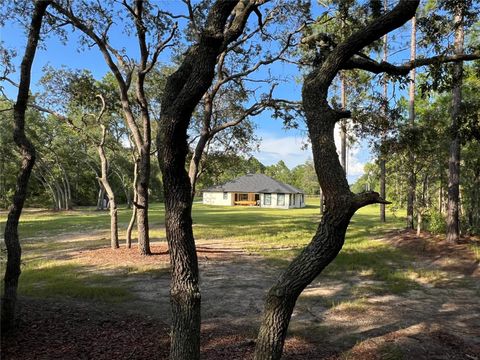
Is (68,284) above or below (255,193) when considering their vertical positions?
below

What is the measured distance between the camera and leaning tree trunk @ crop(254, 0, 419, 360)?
3.45 meters

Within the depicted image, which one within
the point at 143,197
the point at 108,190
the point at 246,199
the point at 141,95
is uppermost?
the point at 141,95

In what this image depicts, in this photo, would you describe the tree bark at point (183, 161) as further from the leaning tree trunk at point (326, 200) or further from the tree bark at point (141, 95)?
the tree bark at point (141, 95)

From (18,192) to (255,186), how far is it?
47.3 m

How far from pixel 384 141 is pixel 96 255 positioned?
9474 mm

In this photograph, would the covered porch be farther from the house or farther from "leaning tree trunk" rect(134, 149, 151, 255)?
"leaning tree trunk" rect(134, 149, 151, 255)

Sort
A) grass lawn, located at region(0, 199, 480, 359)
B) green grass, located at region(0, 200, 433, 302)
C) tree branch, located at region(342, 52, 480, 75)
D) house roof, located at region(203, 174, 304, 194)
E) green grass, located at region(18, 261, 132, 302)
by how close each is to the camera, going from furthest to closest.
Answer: house roof, located at region(203, 174, 304, 194) < green grass, located at region(0, 200, 433, 302) < green grass, located at region(18, 261, 132, 302) < grass lawn, located at region(0, 199, 480, 359) < tree branch, located at region(342, 52, 480, 75)

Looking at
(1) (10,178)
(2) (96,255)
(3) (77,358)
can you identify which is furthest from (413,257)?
(1) (10,178)

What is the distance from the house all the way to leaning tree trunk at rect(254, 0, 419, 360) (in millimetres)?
45389

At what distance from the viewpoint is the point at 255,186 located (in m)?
52.1

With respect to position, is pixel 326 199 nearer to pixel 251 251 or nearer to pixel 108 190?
pixel 108 190

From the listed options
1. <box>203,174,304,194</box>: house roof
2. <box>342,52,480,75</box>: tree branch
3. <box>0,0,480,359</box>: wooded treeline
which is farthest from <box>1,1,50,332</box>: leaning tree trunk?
<box>203,174,304,194</box>: house roof

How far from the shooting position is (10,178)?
37906 millimetres

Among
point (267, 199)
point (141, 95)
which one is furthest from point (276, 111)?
point (267, 199)
